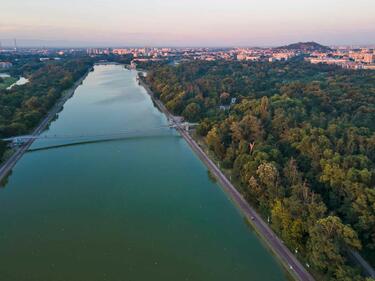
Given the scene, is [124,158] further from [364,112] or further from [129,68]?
[129,68]

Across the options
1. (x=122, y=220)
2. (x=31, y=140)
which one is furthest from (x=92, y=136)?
(x=122, y=220)

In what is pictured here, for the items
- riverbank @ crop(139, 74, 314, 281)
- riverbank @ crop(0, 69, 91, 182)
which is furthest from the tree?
riverbank @ crop(0, 69, 91, 182)

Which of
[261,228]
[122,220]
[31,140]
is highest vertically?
A: [31,140]

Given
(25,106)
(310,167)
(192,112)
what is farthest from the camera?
(25,106)

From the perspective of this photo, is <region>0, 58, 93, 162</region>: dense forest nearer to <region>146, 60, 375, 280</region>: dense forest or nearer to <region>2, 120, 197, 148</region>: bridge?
<region>2, 120, 197, 148</region>: bridge

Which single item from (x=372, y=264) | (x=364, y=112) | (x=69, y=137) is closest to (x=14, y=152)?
(x=69, y=137)

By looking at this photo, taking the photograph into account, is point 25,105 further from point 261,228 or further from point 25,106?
point 261,228
